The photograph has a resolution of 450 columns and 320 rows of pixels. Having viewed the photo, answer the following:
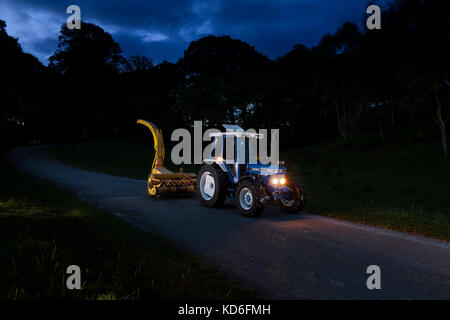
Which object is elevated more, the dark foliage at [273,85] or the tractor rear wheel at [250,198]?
the dark foliage at [273,85]

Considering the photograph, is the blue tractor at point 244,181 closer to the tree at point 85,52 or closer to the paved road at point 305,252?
the paved road at point 305,252

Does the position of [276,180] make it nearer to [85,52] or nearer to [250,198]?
[250,198]

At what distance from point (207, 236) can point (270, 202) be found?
5.15 m

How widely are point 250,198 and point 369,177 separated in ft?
47.0

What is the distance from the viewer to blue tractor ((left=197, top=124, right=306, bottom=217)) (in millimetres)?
9180

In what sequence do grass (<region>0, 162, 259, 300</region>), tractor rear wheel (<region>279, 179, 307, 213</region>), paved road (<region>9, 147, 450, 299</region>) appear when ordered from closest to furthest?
grass (<region>0, 162, 259, 300</region>), paved road (<region>9, 147, 450, 299</region>), tractor rear wheel (<region>279, 179, 307, 213</region>)

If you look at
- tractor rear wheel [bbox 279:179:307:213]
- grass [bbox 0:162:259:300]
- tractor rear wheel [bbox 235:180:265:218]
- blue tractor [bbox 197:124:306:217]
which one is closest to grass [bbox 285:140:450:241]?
tractor rear wheel [bbox 279:179:307:213]

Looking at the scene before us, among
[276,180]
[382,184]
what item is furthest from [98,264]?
[382,184]

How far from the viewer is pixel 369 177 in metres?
20.8

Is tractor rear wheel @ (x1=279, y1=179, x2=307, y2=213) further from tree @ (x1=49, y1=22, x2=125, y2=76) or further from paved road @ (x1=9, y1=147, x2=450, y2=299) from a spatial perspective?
tree @ (x1=49, y1=22, x2=125, y2=76)

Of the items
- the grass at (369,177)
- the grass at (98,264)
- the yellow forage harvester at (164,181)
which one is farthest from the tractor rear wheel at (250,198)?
the yellow forage harvester at (164,181)

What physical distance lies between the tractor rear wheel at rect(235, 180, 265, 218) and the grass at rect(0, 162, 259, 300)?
3140 mm

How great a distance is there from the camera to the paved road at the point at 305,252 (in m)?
4.51

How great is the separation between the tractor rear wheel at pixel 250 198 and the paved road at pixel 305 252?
0.97ft
